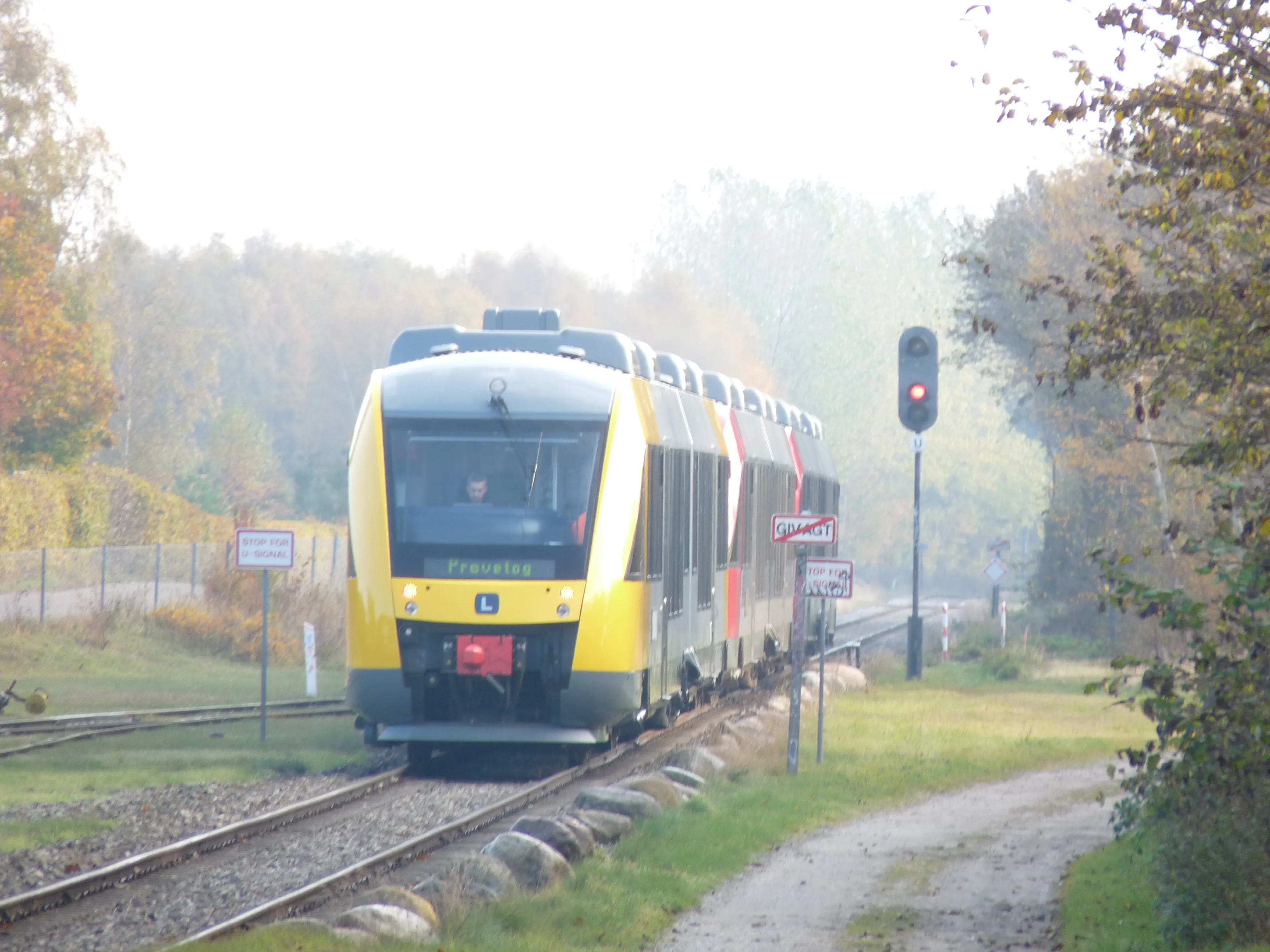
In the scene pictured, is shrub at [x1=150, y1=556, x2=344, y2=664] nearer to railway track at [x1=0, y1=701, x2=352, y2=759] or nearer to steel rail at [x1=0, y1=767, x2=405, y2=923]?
railway track at [x1=0, y1=701, x2=352, y2=759]

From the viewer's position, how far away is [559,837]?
1227 cm

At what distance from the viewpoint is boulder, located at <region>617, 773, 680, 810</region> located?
14727 millimetres

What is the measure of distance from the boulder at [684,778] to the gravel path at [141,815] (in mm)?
2789

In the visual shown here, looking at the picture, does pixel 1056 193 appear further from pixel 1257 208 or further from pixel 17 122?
pixel 17 122

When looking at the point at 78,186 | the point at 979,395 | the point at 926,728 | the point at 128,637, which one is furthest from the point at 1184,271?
the point at 979,395

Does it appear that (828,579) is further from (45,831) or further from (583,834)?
(45,831)

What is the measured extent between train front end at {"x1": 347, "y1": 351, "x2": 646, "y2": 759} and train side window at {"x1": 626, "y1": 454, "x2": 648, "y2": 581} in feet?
0.46

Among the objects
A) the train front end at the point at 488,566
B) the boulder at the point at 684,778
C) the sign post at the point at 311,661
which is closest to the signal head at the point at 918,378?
the sign post at the point at 311,661

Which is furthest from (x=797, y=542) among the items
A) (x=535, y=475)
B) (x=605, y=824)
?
(x=605, y=824)

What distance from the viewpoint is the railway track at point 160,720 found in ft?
62.2

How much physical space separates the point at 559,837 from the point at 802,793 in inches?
173

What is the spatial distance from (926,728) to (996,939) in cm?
1146

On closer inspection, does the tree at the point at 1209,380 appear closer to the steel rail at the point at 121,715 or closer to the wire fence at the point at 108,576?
the steel rail at the point at 121,715

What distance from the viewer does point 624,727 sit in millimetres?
19578
